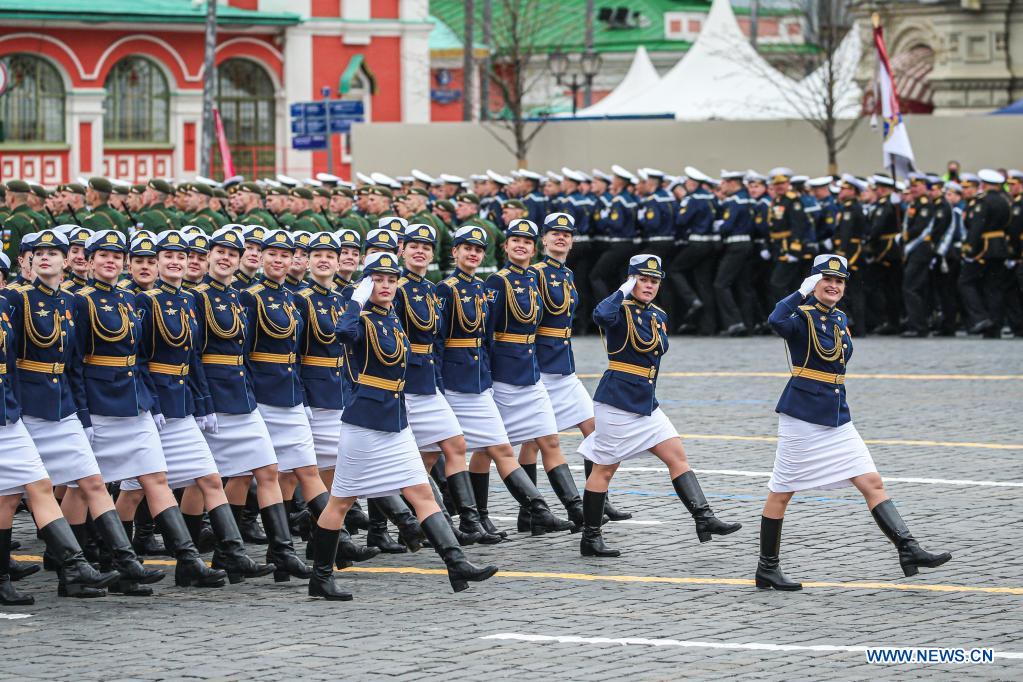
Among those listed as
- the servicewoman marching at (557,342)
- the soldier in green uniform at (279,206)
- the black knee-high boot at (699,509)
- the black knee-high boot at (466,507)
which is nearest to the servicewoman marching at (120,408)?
the black knee-high boot at (466,507)

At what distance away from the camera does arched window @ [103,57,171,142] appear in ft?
151

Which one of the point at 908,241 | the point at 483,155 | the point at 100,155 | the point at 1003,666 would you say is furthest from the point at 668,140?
the point at 1003,666

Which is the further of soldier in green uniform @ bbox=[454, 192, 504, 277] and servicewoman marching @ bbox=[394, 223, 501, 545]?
soldier in green uniform @ bbox=[454, 192, 504, 277]

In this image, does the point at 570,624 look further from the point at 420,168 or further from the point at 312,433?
the point at 420,168

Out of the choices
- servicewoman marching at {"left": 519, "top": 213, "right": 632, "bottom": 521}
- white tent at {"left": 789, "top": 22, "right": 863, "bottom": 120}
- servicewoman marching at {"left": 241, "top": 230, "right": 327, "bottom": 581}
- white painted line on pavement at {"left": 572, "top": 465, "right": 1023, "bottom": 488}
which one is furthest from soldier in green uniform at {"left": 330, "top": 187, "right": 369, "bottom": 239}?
white tent at {"left": 789, "top": 22, "right": 863, "bottom": 120}

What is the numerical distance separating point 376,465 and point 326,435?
1.62 m

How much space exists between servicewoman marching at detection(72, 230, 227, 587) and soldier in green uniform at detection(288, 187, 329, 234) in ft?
24.6

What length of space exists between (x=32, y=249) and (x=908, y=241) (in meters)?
15.2

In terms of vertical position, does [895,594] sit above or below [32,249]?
below

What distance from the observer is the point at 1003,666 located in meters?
8.73

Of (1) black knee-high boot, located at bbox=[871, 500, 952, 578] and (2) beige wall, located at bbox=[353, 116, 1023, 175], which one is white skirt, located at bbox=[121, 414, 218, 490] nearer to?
(1) black knee-high boot, located at bbox=[871, 500, 952, 578]

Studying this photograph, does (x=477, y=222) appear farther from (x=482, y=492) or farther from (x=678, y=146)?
(x=678, y=146)

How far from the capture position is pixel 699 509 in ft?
38.4

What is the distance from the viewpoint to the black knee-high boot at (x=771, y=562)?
10.6 meters
